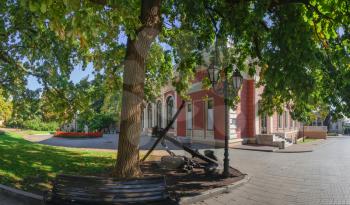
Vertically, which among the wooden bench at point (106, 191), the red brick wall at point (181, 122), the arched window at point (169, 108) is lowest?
the wooden bench at point (106, 191)

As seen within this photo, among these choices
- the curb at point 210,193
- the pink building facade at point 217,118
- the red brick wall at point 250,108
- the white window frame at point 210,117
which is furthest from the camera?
the red brick wall at point 250,108

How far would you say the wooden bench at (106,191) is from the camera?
610 cm

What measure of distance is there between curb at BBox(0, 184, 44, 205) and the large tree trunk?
Answer: 5.85 ft

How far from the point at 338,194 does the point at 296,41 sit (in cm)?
400

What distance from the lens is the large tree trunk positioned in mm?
7980

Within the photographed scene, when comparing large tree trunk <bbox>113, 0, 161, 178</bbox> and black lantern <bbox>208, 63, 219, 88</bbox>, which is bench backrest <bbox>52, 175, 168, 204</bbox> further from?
black lantern <bbox>208, 63, 219, 88</bbox>

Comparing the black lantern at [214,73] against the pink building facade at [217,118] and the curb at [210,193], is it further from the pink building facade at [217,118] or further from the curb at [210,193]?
the pink building facade at [217,118]

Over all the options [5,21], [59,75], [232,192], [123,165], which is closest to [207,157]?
[232,192]

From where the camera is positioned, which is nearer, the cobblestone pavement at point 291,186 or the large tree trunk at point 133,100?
the cobblestone pavement at point 291,186

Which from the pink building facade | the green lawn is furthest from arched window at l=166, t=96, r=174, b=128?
the green lawn

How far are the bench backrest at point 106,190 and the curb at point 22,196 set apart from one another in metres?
1.07

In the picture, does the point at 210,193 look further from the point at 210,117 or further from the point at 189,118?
the point at 189,118

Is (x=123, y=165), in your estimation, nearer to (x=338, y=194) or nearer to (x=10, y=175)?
(x=10, y=175)

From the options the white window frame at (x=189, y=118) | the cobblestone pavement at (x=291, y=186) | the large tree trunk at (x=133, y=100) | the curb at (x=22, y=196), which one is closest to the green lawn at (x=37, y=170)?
the curb at (x=22, y=196)
